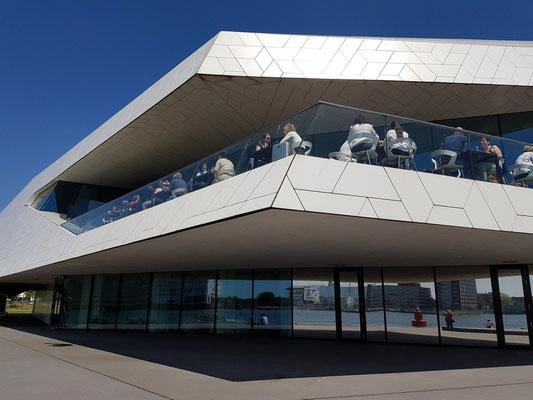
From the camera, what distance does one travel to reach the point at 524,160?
7.78m

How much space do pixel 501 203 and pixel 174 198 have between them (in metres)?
6.09

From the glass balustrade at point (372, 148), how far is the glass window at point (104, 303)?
534 inches

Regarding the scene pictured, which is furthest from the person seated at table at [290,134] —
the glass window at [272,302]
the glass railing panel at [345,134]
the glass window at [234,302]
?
the glass window at [234,302]

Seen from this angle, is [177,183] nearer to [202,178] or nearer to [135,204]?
[202,178]

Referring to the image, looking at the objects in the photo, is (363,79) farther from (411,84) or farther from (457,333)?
(457,333)

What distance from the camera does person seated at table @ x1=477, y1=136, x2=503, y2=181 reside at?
7.36 meters

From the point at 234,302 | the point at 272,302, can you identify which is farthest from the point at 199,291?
the point at 272,302

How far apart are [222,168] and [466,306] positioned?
375 inches

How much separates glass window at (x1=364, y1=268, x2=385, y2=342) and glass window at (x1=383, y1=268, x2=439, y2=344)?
0.66ft

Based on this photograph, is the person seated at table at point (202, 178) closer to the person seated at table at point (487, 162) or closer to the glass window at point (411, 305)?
the person seated at table at point (487, 162)

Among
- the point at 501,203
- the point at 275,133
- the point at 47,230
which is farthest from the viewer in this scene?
the point at 47,230

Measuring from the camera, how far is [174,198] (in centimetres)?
858

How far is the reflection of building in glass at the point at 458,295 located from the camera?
12828mm

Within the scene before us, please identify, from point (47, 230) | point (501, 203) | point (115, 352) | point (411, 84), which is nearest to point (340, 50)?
point (411, 84)
